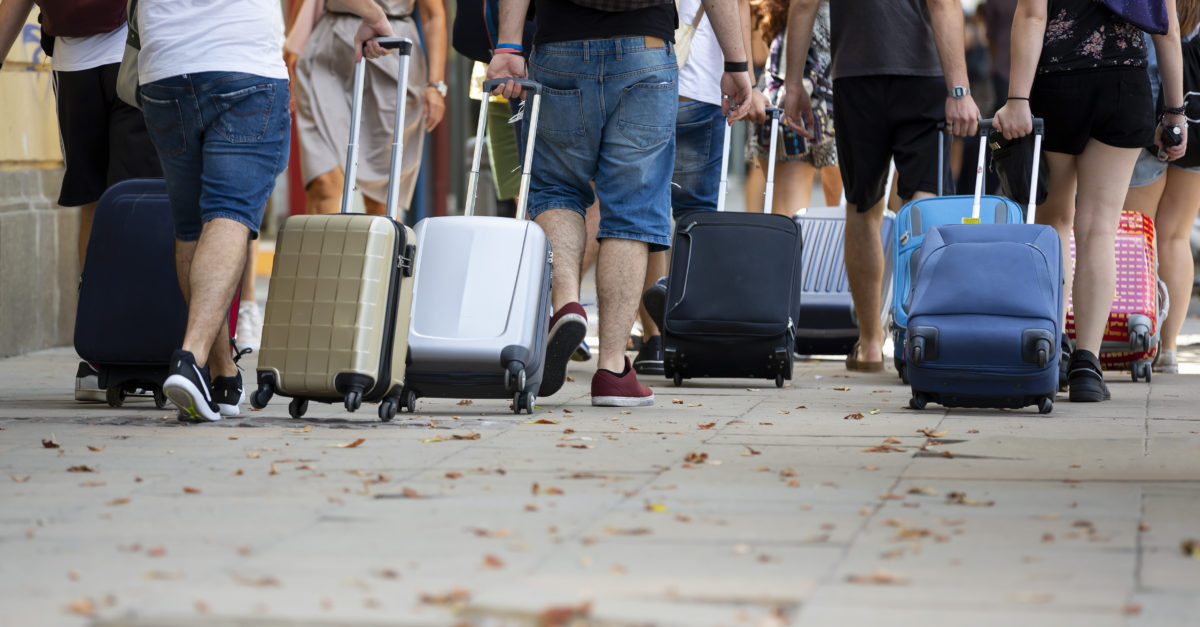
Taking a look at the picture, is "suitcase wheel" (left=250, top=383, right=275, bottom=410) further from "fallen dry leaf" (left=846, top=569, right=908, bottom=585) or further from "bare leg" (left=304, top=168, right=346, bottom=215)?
"bare leg" (left=304, top=168, right=346, bottom=215)

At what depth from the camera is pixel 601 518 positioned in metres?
3.56

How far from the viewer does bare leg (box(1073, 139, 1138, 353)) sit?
6.17 m

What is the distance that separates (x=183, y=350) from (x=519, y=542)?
2.04m

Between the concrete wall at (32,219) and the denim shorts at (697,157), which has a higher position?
the denim shorts at (697,157)

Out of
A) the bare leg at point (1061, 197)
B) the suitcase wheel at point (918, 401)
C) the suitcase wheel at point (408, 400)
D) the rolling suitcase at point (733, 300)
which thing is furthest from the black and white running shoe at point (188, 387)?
the bare leg at point (1061, 197)

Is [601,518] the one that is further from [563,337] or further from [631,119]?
[631,119]

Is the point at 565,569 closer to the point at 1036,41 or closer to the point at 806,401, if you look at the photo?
the point at 806,401

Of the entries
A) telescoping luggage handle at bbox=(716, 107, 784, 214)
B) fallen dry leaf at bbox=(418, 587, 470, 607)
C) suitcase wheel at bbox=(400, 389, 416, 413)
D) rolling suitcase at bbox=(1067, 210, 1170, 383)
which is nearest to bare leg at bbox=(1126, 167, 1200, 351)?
rolling suitcase at bbox=(1067, 210, 1170, 383)

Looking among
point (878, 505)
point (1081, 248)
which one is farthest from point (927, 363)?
point (878, 505)

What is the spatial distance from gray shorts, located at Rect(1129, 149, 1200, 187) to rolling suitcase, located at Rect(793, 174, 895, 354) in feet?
3.35

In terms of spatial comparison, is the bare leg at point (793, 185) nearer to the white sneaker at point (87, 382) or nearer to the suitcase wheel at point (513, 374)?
the suitcase wheel at point (513, 374)

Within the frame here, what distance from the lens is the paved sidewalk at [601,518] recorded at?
112 inches

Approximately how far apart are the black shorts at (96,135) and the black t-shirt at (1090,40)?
321cm

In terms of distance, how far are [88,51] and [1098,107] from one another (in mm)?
3544
